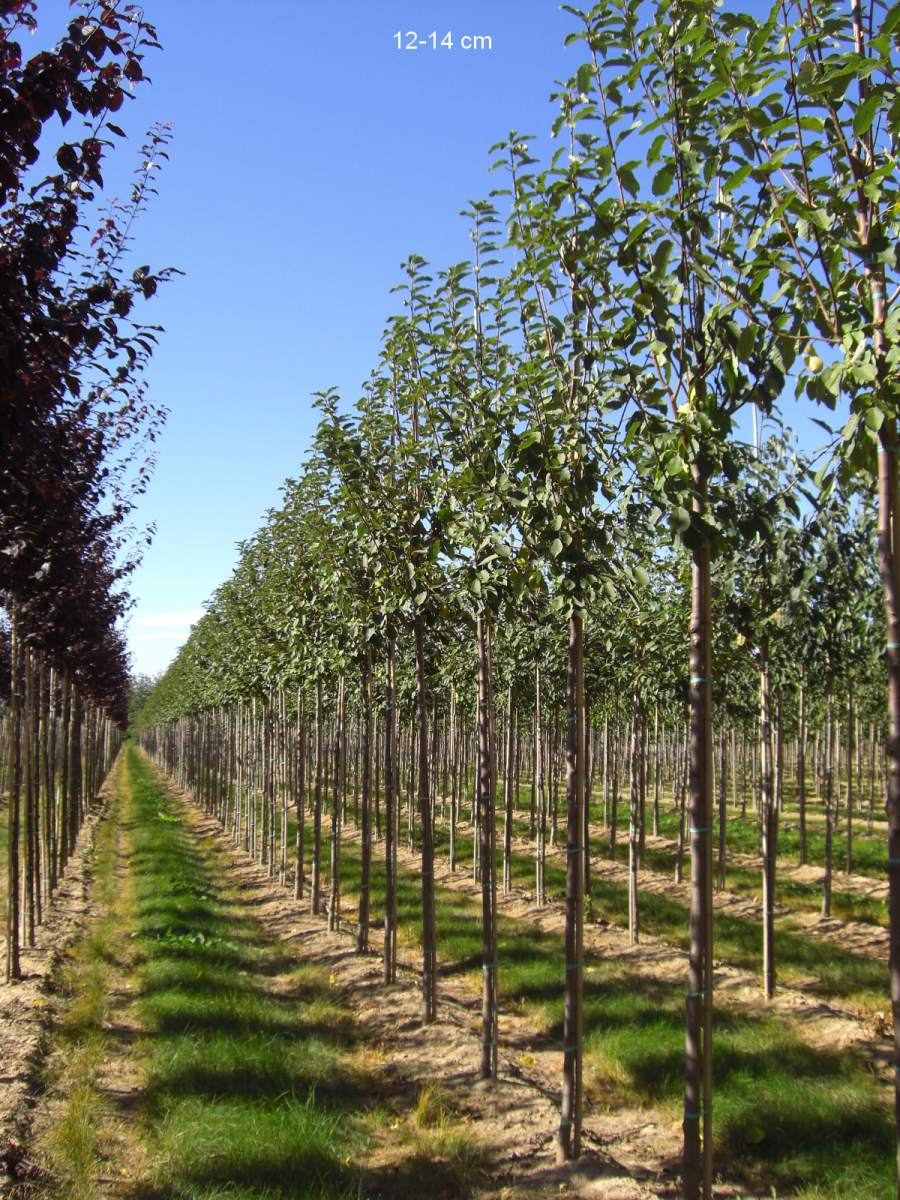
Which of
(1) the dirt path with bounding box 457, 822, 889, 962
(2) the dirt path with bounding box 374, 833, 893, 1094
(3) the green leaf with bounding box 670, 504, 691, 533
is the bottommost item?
(1) the dirt path with bounding box 457, 822, 889, 962

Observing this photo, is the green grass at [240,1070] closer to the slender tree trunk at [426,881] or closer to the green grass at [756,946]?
the slender tree trunk at [426,881]

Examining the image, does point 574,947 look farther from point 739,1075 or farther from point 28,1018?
point 28,1018

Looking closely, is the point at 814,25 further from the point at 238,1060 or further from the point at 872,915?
the point at 872,915

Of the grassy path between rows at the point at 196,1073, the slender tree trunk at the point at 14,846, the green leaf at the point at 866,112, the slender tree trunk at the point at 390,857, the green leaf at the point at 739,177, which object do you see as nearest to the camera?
the green leaf at the point at 866,112

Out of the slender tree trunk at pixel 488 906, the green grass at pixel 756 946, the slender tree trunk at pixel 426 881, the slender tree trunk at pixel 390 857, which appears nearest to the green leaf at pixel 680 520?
the slender tree trunk at pixel 488 906

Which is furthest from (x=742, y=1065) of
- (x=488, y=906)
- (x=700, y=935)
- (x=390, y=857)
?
(x=700, y=935)

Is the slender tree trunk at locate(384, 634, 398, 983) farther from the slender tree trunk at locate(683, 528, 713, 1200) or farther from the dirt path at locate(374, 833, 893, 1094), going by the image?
the slender tree trunk at locate(683, 528, 713, 1200)

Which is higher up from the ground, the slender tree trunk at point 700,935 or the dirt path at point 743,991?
the slender tree trunk at point 700,935

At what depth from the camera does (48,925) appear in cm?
1170

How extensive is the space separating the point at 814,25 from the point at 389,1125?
6.84 m

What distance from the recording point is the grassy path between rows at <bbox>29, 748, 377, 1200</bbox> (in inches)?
205

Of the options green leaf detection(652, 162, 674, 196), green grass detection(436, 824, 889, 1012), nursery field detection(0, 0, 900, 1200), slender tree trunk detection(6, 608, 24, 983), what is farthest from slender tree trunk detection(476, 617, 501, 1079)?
green grass detection(436, 824, 889, 1012)

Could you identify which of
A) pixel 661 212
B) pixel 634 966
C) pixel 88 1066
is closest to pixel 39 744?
pixel 88 1066

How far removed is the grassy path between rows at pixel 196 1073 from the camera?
17.1ft
